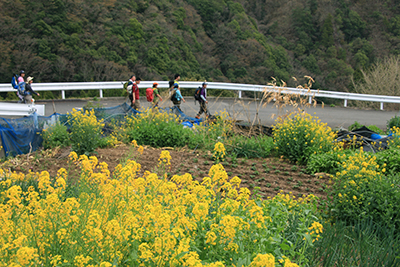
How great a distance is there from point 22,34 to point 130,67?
742 cm

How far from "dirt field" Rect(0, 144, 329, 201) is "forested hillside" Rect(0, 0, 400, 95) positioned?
16197 millimetres

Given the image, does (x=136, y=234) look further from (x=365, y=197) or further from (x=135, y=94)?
(x=135, y=94)

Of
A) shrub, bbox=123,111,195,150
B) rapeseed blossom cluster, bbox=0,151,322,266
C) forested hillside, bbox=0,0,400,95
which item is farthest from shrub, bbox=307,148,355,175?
forested hillside, bbox=0,0,400,95

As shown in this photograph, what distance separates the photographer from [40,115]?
9.80 metres

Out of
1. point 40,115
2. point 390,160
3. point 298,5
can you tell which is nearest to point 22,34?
point 40,115

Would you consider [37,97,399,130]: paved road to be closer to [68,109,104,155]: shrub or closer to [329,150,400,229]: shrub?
[68,109,104,155]: shrub

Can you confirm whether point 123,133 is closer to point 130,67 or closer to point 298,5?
point 130,67

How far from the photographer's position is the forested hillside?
77.6 ft

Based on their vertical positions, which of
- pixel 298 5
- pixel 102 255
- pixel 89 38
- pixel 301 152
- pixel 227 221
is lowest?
pixel 301 152

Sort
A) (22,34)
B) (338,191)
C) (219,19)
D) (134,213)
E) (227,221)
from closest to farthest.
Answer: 1. (227,221)
2. (134,213)
3. (338,191)
4. (22,34)
5. (219,19)

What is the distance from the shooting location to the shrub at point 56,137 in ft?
29.3

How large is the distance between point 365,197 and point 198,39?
99.8ft

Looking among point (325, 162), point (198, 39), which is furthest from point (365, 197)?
point (198, 39)

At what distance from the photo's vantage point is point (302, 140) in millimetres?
7695
